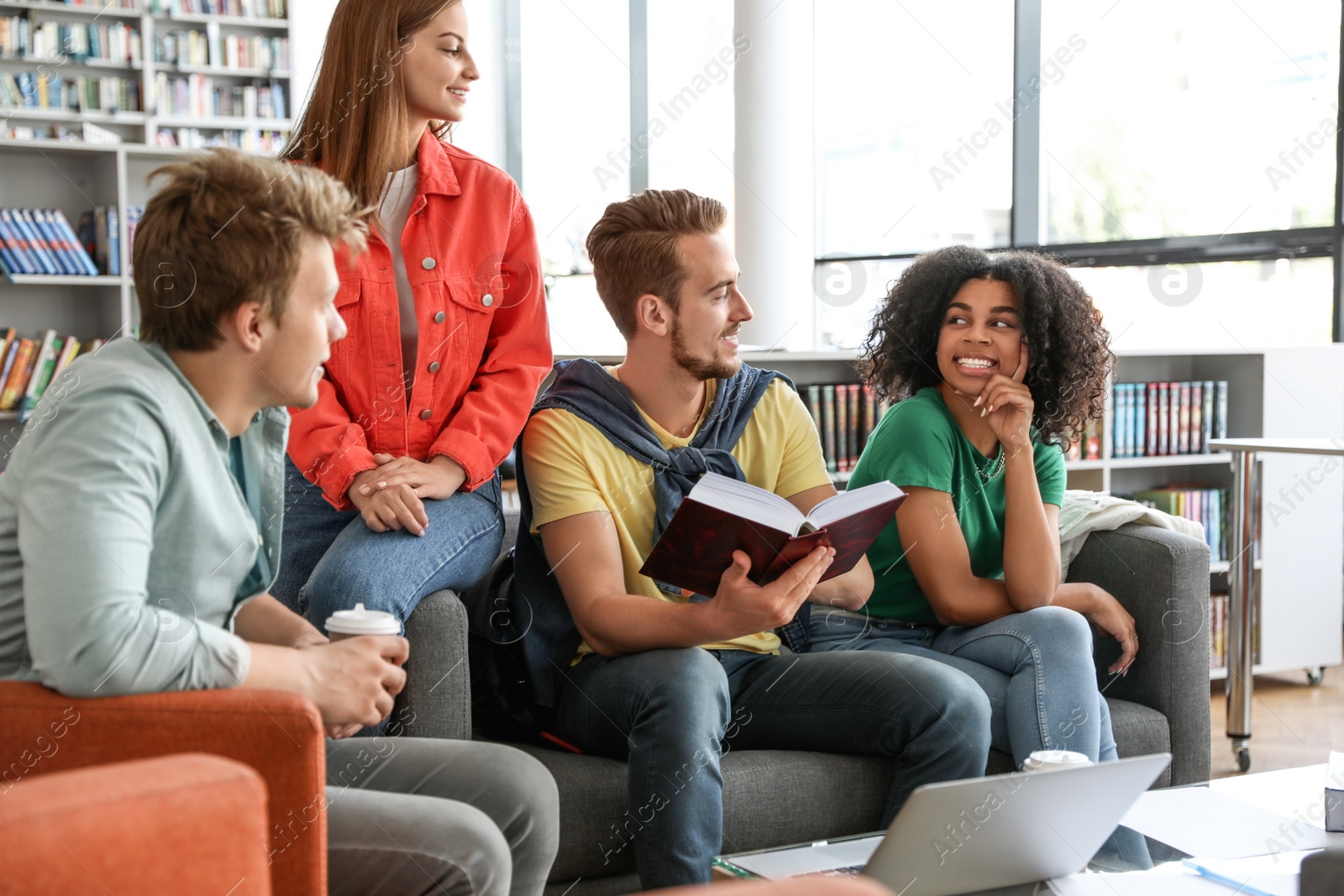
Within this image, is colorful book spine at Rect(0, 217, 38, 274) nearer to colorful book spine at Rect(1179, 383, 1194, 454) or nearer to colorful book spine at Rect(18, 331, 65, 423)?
colorful book spine at Rect(18, 331, 65, 423)

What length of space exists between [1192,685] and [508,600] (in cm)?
124

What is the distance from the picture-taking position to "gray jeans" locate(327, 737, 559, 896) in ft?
3.80

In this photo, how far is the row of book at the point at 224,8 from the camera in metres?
6.25

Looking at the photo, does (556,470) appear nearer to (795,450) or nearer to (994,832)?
(795,450)

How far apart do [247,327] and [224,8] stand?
5969 millimetres

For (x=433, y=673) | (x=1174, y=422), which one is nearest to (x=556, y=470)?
(x=433, y=673)

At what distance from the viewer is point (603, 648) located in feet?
5.75

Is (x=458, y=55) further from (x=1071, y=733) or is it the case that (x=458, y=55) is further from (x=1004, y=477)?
(x=1071, y=733)

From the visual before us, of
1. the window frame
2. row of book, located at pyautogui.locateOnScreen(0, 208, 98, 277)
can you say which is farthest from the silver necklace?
row of book, located at pyautogui.locateOnScreen(0, 208, 98, 277)

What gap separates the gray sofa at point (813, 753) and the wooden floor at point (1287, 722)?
0.94m

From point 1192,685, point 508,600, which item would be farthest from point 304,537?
point 1192,685

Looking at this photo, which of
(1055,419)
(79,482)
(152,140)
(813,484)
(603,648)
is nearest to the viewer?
(79,482)

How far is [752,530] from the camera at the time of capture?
4.81 feet

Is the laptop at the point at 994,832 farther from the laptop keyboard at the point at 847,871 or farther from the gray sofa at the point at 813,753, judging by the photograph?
the gray sofa at the point at 813,753
